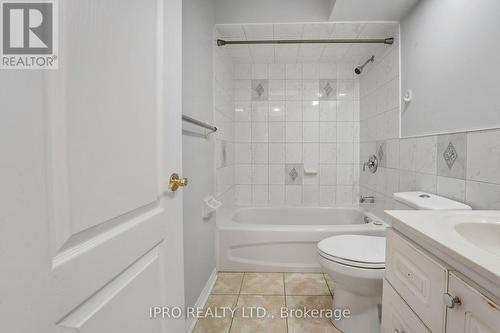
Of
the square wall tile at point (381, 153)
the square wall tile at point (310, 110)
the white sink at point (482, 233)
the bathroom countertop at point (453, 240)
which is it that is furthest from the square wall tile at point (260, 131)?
the white sink at point (482, 233)

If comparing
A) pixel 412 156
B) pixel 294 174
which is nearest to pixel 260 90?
pixel 294 174

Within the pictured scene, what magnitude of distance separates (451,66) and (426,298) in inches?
49.8

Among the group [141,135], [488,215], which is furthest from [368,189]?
[141,135]

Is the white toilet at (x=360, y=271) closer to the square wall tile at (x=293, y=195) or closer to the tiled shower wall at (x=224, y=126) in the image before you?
the tiled shower wall at (x=224, y=126)

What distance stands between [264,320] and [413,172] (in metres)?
1.40

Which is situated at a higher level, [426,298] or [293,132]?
[293,132]

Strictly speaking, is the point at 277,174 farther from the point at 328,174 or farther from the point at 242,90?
the point at 242,90

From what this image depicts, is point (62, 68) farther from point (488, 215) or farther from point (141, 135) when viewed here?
point (488, 215)

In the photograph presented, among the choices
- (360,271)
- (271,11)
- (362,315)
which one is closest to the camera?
(360,271)

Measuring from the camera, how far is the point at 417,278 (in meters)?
0.66

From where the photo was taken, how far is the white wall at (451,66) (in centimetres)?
102

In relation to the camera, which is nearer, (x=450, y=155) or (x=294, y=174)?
(x=450, y=155)

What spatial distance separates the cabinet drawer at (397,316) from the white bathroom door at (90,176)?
76 centimetres

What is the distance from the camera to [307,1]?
6.07 ft
